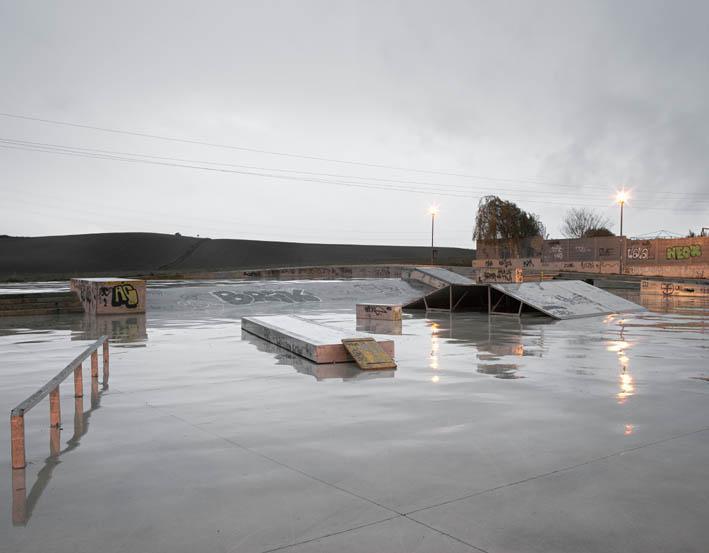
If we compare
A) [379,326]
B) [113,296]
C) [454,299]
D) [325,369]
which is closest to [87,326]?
[113,296]

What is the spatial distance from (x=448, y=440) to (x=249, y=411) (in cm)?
239

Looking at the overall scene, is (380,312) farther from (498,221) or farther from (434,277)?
(498,221)

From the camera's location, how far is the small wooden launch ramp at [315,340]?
34.1ft

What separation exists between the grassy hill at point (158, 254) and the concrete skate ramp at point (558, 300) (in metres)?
68.3

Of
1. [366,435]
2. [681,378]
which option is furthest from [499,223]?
[366,435]

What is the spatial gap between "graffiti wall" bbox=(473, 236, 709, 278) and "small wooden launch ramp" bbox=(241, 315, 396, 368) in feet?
117

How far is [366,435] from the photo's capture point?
587 centimetres

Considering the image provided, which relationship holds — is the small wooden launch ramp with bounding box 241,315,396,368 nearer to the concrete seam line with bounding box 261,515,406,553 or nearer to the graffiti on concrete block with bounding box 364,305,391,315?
the graffiti on concrete block with bounding box 364,305,391,315

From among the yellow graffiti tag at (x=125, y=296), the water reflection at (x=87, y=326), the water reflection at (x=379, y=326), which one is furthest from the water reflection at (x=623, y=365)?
the yellow graffiti tag at (x=125, y=296)

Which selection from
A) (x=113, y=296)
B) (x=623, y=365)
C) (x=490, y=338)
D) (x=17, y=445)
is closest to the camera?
(x=17, y=445)

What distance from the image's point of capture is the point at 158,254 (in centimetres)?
11444

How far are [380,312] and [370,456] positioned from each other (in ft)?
45.2

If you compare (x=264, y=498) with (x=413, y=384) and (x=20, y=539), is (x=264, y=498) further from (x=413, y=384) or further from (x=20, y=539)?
(x=413, y=384)

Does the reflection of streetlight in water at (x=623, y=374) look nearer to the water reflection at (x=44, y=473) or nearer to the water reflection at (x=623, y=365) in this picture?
the water reflection at (x=623, y=365)
